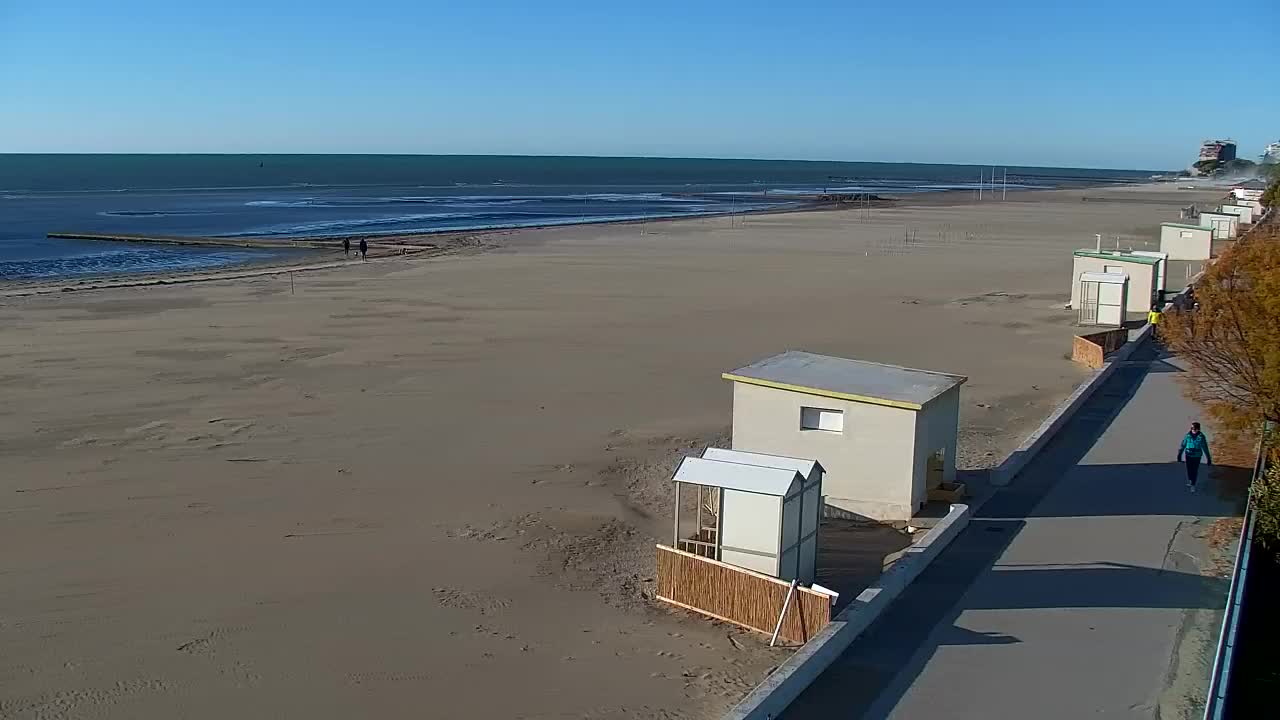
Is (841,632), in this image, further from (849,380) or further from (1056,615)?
(849,380)

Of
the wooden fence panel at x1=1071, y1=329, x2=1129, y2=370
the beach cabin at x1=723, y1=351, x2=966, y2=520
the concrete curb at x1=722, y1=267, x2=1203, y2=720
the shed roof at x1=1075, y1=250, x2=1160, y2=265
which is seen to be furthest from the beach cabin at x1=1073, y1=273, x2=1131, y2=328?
the beach cabin at x1=723, y1=351, x2=966, y2=520

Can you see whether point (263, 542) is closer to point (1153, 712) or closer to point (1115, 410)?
point (1153, 712)

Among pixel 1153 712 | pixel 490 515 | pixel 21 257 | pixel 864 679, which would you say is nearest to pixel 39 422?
pixel 490 515

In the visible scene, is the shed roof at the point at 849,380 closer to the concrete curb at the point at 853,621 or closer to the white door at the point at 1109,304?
the concrete curb at the point at 853,621

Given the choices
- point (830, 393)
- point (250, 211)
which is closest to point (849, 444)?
point (830, 393)

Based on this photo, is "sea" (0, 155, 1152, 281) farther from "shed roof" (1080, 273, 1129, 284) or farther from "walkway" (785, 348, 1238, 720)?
"walkway" (785, 348, 1238, 720)

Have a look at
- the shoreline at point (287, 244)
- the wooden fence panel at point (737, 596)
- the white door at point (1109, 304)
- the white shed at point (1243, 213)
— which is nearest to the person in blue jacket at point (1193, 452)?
the wooden fence panel at point (737, 596)
